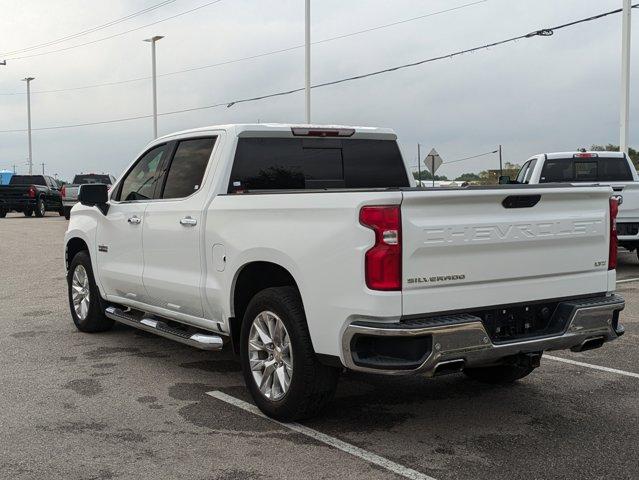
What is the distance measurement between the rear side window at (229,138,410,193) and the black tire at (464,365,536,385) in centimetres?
171

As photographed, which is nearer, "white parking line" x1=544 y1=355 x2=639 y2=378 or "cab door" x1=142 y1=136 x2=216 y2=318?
"cab door" x1=142 y1=136 x2=216 y2=318

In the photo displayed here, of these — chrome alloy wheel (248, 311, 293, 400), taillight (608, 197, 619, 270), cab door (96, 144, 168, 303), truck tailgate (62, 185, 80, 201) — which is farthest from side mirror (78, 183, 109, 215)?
truck tailgate (62, 185, 80, 201)

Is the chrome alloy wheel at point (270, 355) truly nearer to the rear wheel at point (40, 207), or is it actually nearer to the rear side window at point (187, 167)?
the rear side window at point (187, 167)

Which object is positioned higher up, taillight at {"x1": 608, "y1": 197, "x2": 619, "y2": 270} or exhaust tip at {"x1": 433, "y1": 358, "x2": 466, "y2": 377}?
taillight at {"x1": 608, "y1": 197, "x2": 619, "y2": 270}

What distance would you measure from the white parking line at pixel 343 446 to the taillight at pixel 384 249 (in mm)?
971

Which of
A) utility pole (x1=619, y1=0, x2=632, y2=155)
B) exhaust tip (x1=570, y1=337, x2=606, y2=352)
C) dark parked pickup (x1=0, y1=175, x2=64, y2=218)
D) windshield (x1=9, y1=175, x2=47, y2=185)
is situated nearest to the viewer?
exhaust tip (x1=570, y1=337, x2=606, y2=352)

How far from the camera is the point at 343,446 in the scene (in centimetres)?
443

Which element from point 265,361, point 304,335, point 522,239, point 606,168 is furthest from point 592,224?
point 606,168

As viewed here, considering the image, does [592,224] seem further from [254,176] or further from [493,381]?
[254,176]

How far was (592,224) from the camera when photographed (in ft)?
15.9

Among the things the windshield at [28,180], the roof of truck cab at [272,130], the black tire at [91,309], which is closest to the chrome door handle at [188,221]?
the roof of truck cab at [272,130]

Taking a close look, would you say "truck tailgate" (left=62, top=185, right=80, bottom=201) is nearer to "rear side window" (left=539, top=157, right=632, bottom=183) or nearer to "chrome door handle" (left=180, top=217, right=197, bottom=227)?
"rear side window" (left=539, top=157, right=632, bottom=183)

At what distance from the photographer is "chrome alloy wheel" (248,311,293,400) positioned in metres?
4.78

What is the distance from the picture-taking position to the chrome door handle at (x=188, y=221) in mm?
5632
